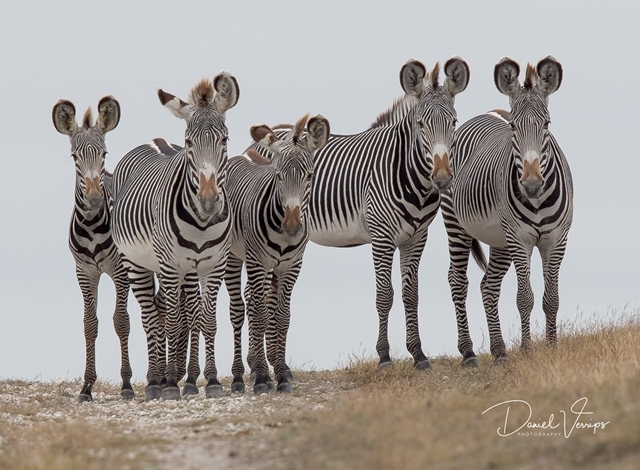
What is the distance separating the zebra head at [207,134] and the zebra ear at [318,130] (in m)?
0.98

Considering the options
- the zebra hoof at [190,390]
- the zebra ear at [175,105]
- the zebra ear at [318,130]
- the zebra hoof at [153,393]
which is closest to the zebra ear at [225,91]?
the zebra ear at [175,105]

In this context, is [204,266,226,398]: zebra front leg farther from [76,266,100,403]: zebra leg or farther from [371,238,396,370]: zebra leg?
[371,238,396,370]: zebra leg

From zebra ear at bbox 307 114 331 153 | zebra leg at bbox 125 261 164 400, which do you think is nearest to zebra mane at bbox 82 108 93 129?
zebra leg at bbox 125 261 164 400

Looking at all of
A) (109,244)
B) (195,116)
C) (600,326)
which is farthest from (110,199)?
(600,326)

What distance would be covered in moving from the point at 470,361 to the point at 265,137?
5.00 m

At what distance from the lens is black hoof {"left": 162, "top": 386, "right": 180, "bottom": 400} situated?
13.1 metres

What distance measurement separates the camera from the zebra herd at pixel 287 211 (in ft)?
41.7

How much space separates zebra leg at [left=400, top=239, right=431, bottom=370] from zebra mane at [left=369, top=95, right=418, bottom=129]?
2.36 m

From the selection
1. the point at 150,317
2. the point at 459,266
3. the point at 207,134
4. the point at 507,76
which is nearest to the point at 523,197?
the point at 507,76

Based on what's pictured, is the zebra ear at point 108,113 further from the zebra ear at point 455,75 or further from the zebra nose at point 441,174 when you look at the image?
the zebra ear at point 455,75

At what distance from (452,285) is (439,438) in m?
8.33

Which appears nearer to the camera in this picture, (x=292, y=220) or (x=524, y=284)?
(x=292, y=220)

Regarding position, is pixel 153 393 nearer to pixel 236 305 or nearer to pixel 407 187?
pixel 236 305

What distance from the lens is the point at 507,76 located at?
14492 mm
